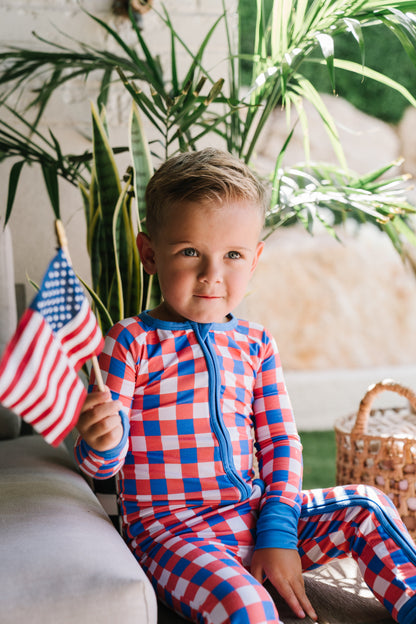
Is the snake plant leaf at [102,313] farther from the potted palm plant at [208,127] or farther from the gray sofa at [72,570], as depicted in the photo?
the gray sofa at [72,570]

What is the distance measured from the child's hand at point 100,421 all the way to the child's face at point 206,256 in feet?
0.82

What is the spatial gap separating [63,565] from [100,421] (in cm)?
22

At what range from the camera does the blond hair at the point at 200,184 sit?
117 centimetres

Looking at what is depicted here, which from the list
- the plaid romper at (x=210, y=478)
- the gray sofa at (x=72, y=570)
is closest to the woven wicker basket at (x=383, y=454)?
the gray sofa at (x=72, y=570)

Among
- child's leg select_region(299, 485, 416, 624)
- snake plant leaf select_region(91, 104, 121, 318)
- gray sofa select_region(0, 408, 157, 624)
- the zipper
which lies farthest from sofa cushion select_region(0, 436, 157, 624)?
snake plant leaf select_region(91, 104, 121, 318)

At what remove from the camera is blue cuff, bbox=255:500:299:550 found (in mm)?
1135

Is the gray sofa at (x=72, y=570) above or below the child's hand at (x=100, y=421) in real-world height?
below

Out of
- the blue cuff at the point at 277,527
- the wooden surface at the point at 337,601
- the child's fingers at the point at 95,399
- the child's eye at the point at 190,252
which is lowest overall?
the wooden surface at the point at 337,601

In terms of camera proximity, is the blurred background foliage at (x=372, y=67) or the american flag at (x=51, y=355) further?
the blurred background foliage at (x=372, y=67)

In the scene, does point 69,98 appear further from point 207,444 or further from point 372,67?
point 372,67

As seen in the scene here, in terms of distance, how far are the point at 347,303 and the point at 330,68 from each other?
3447 millimetres

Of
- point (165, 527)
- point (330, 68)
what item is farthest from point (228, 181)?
point (165, 527)

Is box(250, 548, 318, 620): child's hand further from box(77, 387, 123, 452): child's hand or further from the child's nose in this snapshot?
the child's nose

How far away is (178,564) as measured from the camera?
106cm
